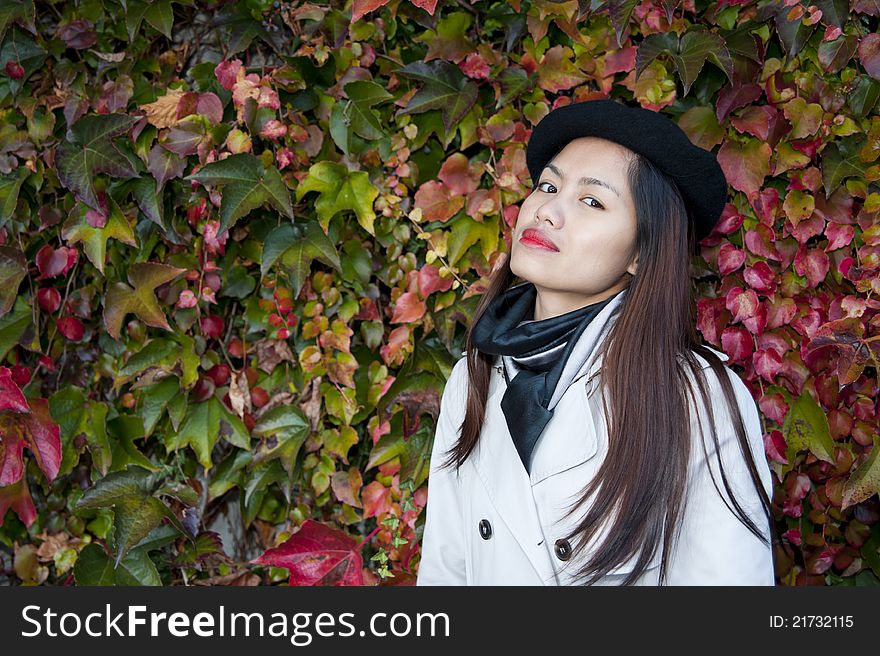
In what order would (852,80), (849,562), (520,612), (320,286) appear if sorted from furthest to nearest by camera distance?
(320,286)
(849,562)
(852,80)
(520,612)

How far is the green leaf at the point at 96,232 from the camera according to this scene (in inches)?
74.1

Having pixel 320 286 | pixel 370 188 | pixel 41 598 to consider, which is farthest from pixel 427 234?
pixel 41 598

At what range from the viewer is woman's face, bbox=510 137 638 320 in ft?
4.53

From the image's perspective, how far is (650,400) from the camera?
1316mm

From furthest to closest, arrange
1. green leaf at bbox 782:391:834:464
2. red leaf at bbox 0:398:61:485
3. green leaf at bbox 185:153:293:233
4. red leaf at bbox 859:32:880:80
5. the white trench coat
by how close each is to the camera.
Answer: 1. red leaf at bbox 0:398:61:485
2. green leaf at bbox 185:153:293:233
3. green leaf at bbox 782:391:834:464
4. red leaf at bbox 859:32:880:80
5. the white trench coat

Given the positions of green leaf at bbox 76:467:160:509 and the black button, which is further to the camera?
green leaf at bbox 76:467:160:509

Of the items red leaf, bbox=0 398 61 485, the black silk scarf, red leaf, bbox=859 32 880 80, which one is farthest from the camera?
red leaf, bbox=0 398 61 485

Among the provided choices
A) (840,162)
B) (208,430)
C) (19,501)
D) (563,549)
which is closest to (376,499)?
(208,430)

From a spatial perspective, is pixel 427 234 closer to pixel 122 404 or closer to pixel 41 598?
pixel 122 404

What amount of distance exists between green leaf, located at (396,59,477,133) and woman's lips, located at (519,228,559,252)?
1.53 feet

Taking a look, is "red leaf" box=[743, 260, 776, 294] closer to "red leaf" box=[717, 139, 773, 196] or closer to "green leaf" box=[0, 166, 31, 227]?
"red leaf" box=[717, 139, 773, 196]

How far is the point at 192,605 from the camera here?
1.68m

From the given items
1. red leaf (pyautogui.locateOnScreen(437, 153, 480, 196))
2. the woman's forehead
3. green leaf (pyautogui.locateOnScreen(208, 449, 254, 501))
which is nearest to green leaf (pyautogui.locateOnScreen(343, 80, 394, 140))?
red leaf (pyautogui.locateOnScreen(437, 153, 480, 196))

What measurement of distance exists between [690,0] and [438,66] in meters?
0.54
